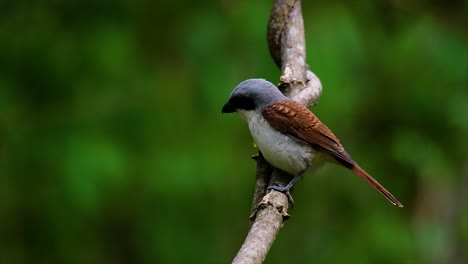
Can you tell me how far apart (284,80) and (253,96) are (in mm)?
228

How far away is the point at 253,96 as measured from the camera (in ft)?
13.6

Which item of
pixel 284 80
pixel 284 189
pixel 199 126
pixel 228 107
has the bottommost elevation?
pixel 199 126

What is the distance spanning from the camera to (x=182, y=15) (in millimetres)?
6055

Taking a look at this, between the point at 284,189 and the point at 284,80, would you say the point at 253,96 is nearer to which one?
the point at 284,80

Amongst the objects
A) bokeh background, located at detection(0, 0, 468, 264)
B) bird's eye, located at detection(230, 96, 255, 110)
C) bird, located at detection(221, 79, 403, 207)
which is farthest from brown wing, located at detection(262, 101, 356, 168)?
bokeh background, located at detection(0, 0, 468, 264)

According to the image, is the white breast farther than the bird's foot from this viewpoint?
Yes

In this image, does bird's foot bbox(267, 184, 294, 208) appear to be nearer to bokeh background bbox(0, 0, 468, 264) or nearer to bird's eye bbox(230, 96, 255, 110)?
bird's eye bbox(230, 96, 255, 110)

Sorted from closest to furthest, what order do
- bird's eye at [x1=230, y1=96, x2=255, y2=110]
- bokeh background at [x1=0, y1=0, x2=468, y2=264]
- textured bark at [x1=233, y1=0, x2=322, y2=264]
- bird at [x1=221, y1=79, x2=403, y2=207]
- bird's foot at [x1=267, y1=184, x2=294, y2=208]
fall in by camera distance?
textured bark at [x1=233, y1=0, x2=322, y2=264] < bird's foot at [x1=267, y1=184, x2=294, y2=208] < bird at [x1=221, y1=79, x2=403, y2=207] < bird's eye at [x1=230, y1=96, x2=255, y2=110] < bokeh background at [x1=0, y1=0, x2=468, y2=264]

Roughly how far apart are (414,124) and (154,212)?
1.97 metres

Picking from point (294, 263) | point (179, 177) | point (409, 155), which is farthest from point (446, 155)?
point (179, 177)

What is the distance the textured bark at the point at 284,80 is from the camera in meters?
3.12

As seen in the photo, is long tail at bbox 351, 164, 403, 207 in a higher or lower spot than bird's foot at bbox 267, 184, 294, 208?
higher

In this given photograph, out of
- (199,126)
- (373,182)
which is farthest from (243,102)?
(199,126)

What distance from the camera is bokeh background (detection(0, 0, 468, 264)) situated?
5.70m
